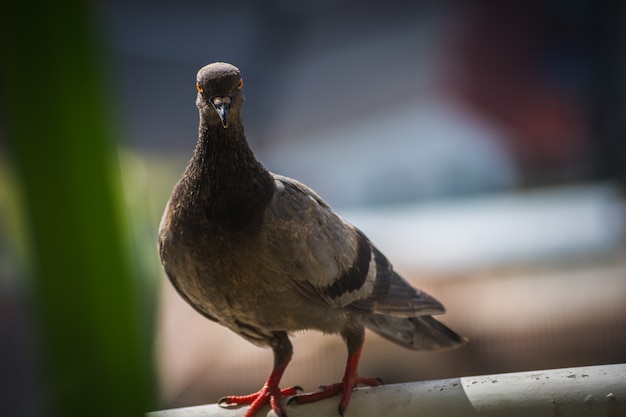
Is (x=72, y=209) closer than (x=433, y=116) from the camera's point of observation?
Yes

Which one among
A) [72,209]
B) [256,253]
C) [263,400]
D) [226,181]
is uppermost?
[72,209]

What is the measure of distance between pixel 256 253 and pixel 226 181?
0.30m

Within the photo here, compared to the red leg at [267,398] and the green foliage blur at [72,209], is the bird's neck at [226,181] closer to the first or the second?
the red leg at [267,398]

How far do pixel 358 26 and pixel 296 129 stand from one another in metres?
1.76

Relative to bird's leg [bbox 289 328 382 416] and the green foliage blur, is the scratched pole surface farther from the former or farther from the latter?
the green foliage blur

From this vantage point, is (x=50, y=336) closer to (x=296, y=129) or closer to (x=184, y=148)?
(x=184, y=148)

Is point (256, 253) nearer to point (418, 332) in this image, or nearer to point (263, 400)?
point (263, 400)

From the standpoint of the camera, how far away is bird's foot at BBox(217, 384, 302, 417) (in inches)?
108

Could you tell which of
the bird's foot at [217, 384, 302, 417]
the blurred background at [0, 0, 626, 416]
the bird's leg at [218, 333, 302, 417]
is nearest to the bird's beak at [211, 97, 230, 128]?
the bird's leg at [218, 333, 302, 417]

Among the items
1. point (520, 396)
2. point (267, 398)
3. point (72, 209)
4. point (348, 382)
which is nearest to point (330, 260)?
point (348, 382)

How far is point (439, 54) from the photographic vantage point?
31.6 ft

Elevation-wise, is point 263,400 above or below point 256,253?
below

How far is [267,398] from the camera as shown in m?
2.81

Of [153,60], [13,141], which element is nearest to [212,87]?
[13,141]
